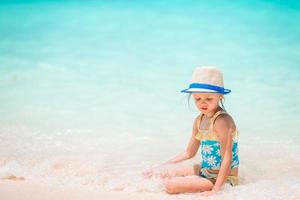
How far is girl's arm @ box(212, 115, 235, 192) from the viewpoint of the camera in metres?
2.90

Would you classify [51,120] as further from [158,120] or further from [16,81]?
[16,81]

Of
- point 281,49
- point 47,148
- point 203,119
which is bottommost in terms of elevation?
point 47,148

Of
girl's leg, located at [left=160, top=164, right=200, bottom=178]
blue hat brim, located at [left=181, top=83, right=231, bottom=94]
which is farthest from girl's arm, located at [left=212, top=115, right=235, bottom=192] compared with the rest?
girl's leg, located at [left=160, top=164, right=200, bottom=178]

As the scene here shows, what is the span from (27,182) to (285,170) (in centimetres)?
197

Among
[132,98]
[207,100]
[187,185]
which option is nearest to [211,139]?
[207,100]

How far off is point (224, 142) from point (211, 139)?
0.13 meters

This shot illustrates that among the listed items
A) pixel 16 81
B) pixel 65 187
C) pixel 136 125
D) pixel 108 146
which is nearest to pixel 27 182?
pixel 65 187

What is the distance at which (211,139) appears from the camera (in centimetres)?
310

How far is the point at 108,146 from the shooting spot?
4.35m

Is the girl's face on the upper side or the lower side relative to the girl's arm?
upper

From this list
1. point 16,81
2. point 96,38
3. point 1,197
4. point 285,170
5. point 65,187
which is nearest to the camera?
point 1,197

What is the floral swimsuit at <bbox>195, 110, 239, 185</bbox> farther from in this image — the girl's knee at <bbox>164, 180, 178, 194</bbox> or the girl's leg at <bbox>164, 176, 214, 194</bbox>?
the girl's knee at <bbox>164, 180, 178, 194</bbox>

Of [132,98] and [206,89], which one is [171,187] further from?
[132,98]

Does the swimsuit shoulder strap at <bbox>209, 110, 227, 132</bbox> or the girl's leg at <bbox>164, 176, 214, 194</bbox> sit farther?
the swimsuit shoulder strap at <bbox>209, 110, 227, 132</bbox>
